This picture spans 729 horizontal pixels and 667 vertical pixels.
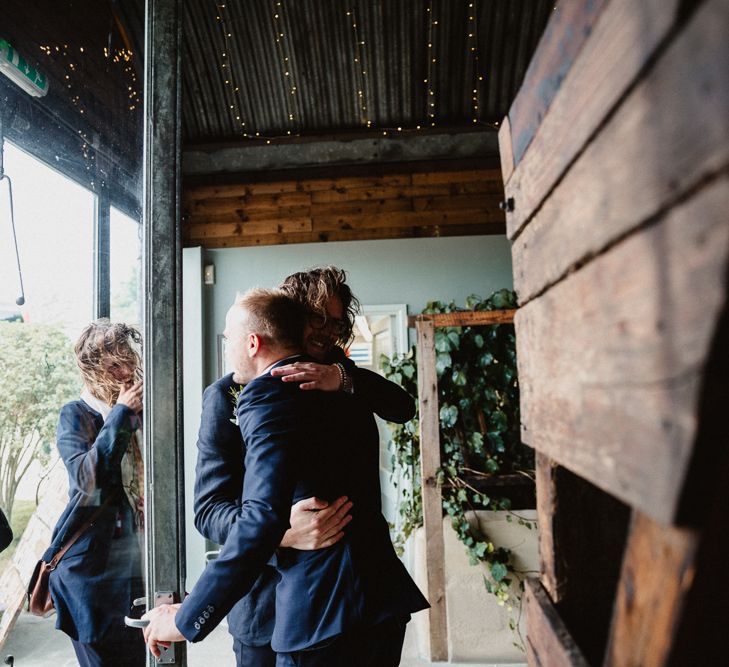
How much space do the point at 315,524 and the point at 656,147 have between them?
1.10 m

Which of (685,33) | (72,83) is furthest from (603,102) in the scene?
(72,83)

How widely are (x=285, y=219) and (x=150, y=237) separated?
9.62 feet

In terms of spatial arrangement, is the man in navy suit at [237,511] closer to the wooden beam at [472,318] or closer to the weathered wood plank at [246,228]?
the wooden beam at [472,318]

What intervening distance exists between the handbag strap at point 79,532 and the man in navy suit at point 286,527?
1.27 ft

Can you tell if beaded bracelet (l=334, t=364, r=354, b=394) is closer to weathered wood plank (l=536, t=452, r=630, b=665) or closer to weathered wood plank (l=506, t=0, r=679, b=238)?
weathered wood plank (l=536, t=452, r=630, b=665)

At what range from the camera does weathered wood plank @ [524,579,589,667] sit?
694 millimetres

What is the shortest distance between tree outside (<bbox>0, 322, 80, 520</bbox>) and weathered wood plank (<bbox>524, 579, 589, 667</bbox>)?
4.45 ft

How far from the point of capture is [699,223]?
354 mm

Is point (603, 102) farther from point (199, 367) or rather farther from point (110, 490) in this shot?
point (199, 367)

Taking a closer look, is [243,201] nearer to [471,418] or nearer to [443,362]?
[443,362]

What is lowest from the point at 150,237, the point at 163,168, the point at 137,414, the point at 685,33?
the point at 137,414

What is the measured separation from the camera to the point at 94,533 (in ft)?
5.57

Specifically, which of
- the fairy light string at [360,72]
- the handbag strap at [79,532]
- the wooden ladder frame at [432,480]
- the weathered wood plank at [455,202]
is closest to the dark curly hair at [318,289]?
the handbag strap at [79,532]

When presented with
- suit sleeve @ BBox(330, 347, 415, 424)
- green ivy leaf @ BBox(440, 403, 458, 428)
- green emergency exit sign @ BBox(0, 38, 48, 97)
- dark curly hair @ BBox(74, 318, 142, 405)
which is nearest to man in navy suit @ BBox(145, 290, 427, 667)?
suit sleeve @ BBox(330, 347, 415, 424)
